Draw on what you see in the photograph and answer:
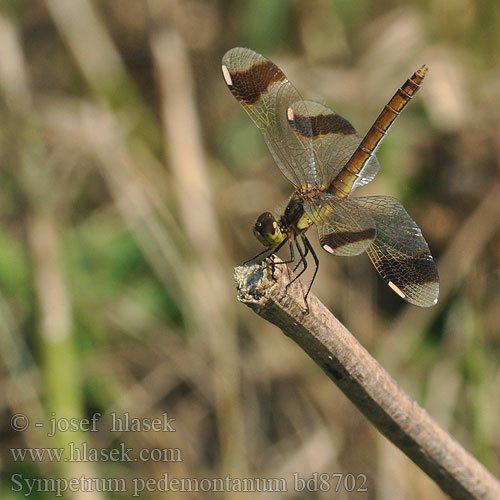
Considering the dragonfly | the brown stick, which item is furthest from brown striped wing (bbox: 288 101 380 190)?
the brown stick

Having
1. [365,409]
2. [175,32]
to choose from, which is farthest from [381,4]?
[365,409]

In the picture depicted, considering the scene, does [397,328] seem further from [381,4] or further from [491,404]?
[381,4]

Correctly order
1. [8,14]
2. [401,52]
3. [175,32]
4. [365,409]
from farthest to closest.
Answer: [401,52], [175,32], [8,14], [365,409]

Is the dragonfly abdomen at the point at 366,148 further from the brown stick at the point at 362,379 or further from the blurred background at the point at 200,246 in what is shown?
the blurred background at the point at 200,246

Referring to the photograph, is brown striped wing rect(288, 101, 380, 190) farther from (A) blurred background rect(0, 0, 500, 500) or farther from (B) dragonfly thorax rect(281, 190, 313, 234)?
(A) blurred background rect(0, 0, 500, 500)

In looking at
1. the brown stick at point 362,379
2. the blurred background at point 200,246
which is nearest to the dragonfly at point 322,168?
the brown stick at point 362,379
